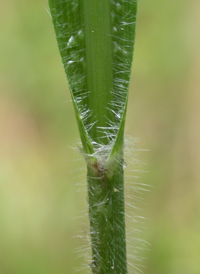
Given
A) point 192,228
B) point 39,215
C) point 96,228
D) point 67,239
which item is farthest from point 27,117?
point 96,228

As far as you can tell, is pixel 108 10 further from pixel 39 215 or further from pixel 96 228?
pixel 39 215

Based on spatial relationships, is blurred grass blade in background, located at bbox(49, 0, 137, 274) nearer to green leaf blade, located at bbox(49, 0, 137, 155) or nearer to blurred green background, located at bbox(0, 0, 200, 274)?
green leaf blade, located at bbox(49, 0, 137, 155)

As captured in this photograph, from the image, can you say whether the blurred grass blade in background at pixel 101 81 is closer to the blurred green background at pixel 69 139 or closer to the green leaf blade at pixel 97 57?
the green leaf blade at pixel 97 57

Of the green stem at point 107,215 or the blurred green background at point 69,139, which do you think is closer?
the green stem at point 107,215

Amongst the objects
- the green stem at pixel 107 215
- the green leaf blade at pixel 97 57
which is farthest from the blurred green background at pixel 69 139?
the green leaf blade at pixel 97 57

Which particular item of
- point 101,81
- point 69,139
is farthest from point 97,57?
point 69,139
